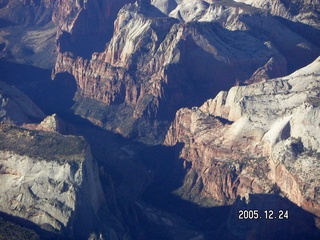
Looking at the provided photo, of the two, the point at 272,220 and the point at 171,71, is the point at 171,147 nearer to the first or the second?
the point at 171,71

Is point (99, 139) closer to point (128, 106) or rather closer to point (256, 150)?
point (128, 106)

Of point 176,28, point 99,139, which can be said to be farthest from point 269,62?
point 99,139

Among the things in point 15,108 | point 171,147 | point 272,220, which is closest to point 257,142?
point 272,220

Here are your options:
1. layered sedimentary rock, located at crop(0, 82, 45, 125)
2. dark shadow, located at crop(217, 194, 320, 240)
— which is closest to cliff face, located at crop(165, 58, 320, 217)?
dark shadow, located at crop(217, 194, 320, 240)

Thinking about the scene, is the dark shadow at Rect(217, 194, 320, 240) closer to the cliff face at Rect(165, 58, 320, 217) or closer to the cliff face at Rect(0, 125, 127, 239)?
the cliff face at Rect(165, 58, 320, 217)

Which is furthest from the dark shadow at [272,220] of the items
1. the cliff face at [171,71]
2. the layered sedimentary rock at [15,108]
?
the layered sedimentary rock at [15,108]

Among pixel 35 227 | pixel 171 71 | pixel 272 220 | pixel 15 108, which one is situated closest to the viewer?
pixel 35 227
